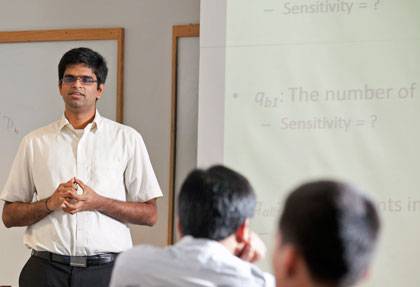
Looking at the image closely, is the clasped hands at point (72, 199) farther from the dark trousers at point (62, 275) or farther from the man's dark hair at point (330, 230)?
the man's dark hair at point (330, 230)

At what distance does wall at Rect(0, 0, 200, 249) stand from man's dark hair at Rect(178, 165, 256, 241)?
73.8 inches

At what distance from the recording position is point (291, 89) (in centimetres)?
298

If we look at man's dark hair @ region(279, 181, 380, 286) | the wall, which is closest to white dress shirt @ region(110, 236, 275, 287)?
man's dark hair @ region(279, 181, 380, 286)

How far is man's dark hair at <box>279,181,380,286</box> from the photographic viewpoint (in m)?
1.08

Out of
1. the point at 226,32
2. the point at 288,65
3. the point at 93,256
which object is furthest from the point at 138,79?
Result: the point at 93,256

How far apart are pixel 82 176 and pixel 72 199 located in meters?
0.19

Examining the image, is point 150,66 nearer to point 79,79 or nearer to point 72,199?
point 79,79

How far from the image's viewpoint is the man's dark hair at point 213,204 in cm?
160

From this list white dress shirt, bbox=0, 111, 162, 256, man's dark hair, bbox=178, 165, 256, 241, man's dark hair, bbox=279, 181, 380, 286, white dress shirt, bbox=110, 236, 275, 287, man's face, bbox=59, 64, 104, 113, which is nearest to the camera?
man's dark hair, bbox=279, 181, 380, 286

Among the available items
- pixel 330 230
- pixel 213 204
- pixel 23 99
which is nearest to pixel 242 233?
pixel 213 204

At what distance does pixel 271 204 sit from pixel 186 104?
2.68 feet

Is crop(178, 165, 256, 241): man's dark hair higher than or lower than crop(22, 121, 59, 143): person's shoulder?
lower

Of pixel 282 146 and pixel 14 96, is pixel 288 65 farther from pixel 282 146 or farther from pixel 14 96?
pixel 14 96

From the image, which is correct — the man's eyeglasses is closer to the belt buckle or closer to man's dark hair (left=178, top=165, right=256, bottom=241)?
the belt buckle
